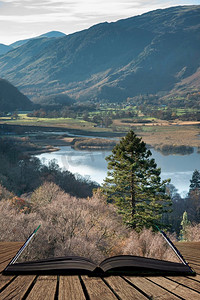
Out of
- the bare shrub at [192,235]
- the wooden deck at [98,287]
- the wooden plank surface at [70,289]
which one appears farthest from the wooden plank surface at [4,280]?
the bare shrub at [192,235]

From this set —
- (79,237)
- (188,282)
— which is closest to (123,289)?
(188,282)

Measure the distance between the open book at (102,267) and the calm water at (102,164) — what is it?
83.7 metres

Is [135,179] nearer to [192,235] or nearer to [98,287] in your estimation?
[192,235]

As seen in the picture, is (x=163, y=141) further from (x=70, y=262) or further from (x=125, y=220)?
(x=70, y=262)

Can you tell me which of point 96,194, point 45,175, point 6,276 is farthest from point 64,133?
point 6,276

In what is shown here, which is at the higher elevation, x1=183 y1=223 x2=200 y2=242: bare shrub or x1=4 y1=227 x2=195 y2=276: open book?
x1=4 y1=227 x2=195 y2=276: open book

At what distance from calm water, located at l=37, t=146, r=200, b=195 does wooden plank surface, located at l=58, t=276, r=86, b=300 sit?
84113mm

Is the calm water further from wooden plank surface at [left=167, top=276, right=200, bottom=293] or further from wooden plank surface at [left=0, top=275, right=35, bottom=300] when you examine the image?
wooden plank surface at [left=0, top=275, right=35, bottom=300]

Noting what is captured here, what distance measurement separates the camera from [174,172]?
4215 inches

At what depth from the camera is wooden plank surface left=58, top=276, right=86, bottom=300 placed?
2.63 m

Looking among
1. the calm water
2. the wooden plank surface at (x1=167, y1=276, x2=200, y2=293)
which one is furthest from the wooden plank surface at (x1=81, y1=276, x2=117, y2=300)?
the calm water

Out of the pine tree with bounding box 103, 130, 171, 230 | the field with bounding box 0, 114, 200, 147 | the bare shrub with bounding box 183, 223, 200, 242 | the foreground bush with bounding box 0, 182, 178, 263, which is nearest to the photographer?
the foreground bush with bounding box 0, 182, 178, 263

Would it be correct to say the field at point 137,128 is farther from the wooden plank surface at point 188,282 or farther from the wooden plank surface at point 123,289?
the wooden plank surface at point 123,289

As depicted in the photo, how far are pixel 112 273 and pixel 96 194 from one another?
3032 centimetres
